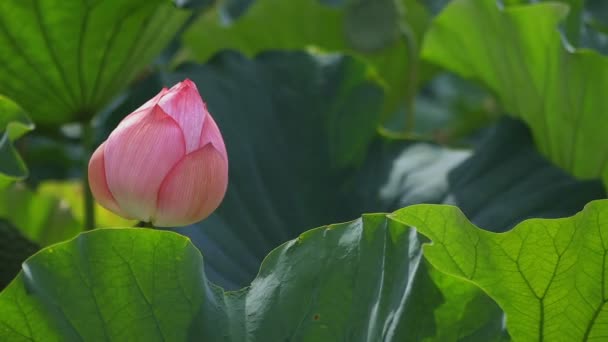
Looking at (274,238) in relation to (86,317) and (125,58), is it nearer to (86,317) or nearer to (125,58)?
(125,58)

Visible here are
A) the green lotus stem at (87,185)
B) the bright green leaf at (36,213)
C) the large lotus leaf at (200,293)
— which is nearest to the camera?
the large lotus leaf at (200,293)

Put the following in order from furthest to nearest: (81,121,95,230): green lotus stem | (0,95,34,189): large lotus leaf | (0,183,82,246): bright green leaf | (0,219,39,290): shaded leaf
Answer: (0,183,82,246): bright green leaf < (81,121,95,230): green lotus stem < (0,219,39,290): shaded leaf < (0,95,34,189): large lotus leaf

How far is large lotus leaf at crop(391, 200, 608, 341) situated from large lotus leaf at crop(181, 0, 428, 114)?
895 mm

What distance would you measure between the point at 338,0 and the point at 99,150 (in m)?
1.21

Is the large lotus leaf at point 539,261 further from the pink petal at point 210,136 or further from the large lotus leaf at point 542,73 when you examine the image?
the large lotus leaf at point 542,73

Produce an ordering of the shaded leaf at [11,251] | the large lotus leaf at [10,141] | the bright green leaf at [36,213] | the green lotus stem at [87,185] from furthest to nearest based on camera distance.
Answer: the bright green leaf at [36,213] → the green lotus stem at [87,185] → the shaded leaf at [11,251] → the large lotus leaf at [10,141]

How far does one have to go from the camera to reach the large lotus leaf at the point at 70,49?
1.20m

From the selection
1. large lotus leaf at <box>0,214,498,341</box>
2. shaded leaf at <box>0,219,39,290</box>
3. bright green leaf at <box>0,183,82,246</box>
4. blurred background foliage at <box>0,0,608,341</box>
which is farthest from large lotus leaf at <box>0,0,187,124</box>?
large lotus leaf at <box>0,214,498,341</box>

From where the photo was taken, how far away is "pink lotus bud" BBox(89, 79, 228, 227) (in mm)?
868

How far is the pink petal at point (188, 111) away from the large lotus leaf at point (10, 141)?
17 centimetres

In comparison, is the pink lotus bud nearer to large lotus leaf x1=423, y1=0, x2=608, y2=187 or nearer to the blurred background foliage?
the blurred background foliage

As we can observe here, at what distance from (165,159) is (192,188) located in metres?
0.03

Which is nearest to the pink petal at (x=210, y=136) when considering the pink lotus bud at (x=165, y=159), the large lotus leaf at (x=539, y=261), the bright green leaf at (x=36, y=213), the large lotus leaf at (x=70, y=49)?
the pink lotus bud at (x=165, y=159)

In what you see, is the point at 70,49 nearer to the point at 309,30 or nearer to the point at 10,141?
the point at 10,141
